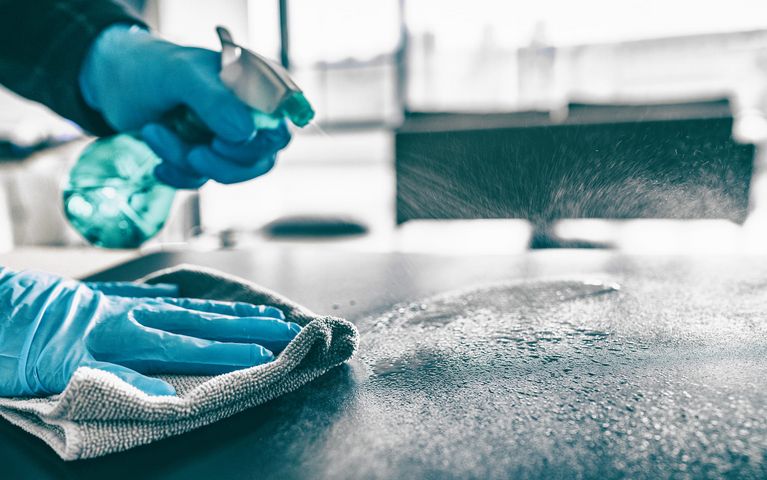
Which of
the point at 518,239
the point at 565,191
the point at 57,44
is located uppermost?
the point at 57,44

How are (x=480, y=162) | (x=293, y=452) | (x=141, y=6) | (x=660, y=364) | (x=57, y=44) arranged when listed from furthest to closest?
1. (x=141, y=6)
2. (x=480, y=162)
3. (x=57, y=44)
4. (x=660, y=364)
5. (x=293, y=452)

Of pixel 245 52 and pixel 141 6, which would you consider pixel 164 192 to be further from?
pixel 141 6

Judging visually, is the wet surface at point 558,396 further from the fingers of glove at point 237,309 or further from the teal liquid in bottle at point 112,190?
the teal liquid in bottle at point 112,190

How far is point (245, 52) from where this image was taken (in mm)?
625

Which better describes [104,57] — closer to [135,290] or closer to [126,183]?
[126,183]

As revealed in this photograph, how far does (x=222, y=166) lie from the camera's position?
0.73m

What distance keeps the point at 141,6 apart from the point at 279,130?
3.38 m

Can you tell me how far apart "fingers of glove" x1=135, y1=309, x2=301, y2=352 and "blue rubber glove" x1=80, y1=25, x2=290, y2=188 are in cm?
24

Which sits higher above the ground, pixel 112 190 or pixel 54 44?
pixel 54 44

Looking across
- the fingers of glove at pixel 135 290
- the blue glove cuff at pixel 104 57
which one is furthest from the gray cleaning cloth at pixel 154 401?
the blue glove cuff at pixel 104 57

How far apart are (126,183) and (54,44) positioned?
0.93 ft

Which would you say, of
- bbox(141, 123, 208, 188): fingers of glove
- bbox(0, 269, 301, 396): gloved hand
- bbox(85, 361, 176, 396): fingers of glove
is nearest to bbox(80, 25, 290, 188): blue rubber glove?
bbox(141, 123, 208, 188): fingers of glove

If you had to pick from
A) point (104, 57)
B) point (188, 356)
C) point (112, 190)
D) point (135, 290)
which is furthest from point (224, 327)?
point (104, 57)

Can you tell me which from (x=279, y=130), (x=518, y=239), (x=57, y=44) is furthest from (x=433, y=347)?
(x=518, y=239)
